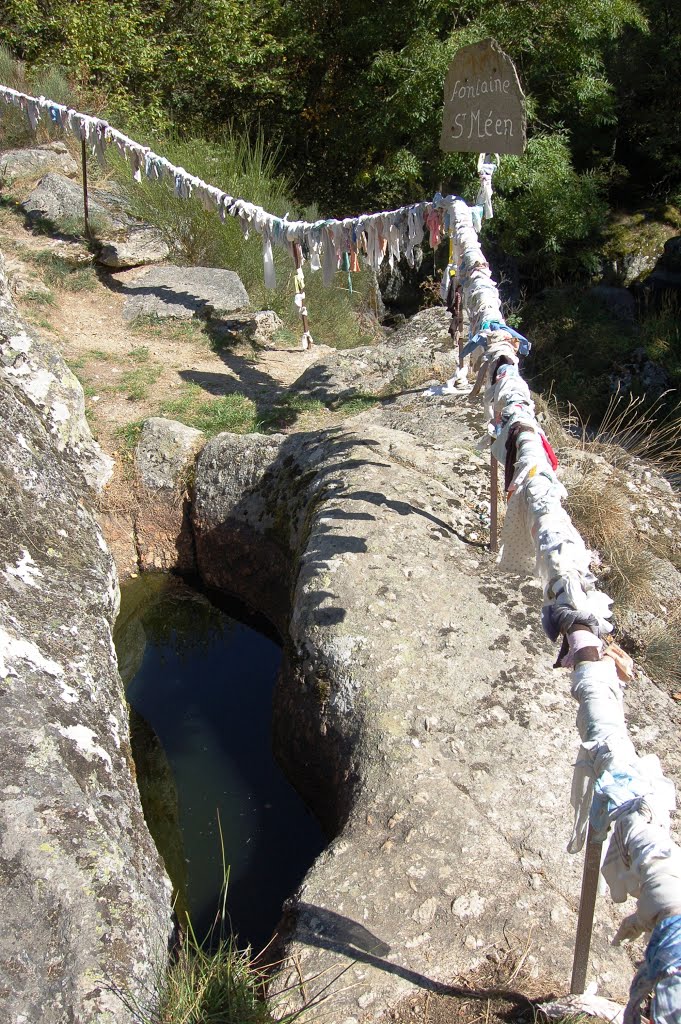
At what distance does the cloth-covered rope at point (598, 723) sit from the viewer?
63.6 inches

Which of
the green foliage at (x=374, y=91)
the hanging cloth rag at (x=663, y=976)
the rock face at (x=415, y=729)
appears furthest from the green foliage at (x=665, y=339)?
the hanging cloth rag at (x=663, y=976)

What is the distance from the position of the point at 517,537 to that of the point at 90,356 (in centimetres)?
582

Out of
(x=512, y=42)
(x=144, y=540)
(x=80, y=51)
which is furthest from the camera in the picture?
(x=80, y=51)

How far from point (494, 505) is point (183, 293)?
6.23 meters

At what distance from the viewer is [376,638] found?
3.79 metres

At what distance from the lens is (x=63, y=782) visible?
2.65 meters

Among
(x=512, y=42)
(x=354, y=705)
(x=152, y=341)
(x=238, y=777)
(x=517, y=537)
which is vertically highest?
(x=512, y=42)

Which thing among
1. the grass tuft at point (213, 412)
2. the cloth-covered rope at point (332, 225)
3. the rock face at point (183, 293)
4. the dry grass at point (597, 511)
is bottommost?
the dry grass at point (597, 511)

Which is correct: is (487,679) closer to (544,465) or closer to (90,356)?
(544,465)

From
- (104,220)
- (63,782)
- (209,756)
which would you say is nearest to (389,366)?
(209,756)

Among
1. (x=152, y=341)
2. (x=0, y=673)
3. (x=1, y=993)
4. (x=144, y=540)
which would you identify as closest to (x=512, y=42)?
(x=152, y=341)

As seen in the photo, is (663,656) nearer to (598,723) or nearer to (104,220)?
(598,723)

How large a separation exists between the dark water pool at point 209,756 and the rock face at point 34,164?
7.85 meters

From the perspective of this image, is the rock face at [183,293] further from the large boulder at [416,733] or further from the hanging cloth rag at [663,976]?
the hanging cloth rag at [663,976]
